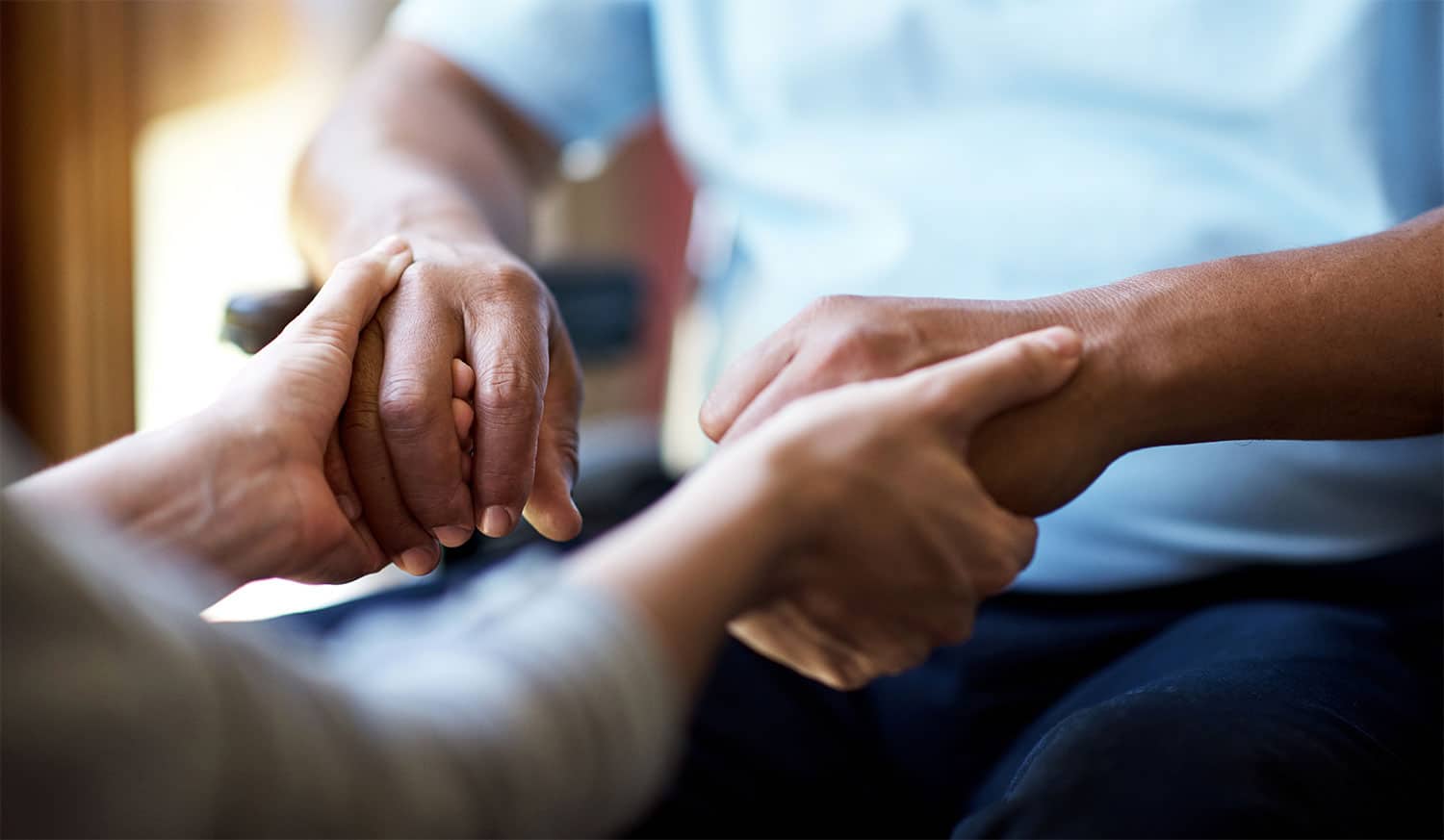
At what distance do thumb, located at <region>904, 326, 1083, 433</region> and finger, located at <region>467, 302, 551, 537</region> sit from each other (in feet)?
0.73

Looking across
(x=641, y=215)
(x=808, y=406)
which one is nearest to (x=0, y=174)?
(x=641, y=215)

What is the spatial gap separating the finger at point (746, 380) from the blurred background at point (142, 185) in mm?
1337

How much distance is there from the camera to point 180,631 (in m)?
0.34

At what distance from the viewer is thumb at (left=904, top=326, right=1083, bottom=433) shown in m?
0.51

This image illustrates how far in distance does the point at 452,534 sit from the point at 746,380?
19 centimetres

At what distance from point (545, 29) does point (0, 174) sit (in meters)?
1.53

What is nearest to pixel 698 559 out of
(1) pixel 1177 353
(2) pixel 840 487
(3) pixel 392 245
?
(2) pixel 840 487

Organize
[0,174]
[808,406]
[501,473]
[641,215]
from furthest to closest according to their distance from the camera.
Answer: [641,215] → [0,174] → [501,473] → [808,406]

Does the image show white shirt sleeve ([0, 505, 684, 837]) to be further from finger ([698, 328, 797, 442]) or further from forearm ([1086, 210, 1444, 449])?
forearm ([1086, 210, 1444, 449])

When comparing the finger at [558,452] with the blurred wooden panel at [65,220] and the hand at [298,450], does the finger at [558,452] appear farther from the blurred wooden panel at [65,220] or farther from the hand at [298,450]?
the blurred wooden panel at [65,220]

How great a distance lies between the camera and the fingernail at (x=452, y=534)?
2.15 ft

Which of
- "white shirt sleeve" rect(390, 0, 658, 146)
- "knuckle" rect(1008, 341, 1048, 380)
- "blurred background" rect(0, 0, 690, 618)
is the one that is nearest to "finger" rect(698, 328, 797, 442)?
"knuckle" rect(1008, 341, 1048, 380)

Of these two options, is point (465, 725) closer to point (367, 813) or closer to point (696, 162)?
point (367, 813)

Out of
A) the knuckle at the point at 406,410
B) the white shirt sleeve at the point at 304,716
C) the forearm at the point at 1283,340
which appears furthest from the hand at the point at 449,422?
the forearm at the point at 1283,340
